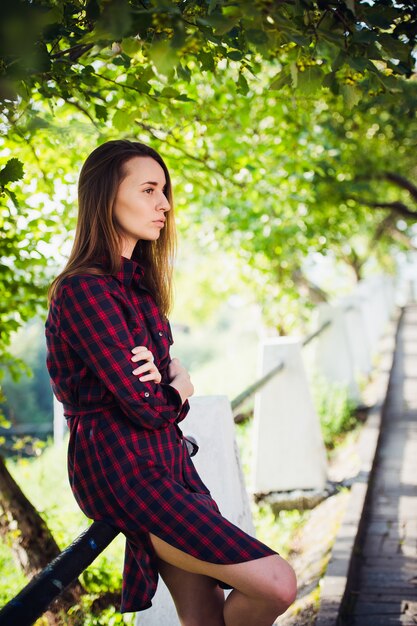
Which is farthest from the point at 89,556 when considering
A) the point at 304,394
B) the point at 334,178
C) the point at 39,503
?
the point at 334,178

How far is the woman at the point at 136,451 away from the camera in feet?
5.96

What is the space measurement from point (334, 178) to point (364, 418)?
4425 millimetres

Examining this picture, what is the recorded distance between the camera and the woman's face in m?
2.19

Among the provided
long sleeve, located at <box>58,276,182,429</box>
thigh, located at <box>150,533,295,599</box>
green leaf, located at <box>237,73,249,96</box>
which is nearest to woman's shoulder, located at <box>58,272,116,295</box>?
long sleeve, located at <box>58,276,182,429</box>

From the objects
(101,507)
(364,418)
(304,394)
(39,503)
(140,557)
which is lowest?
(39,503)

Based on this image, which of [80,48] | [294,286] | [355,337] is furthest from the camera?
[294,286]

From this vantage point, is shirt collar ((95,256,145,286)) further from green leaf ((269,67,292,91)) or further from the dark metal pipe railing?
green leaf ((269,67,292,91))

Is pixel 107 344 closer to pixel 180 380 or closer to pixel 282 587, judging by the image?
pixel 180 380

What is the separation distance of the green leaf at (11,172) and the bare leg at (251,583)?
111cm

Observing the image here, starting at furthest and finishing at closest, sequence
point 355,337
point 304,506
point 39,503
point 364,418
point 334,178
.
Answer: point 334,178 → point 355,337 → point 364,418 → point 39,503 → point 304,506

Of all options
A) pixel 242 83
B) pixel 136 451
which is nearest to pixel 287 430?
pixel 242 83

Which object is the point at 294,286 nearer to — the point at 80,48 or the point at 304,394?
the point at 304,394

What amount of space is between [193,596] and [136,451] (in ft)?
1.65

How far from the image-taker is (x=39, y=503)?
251 inches
